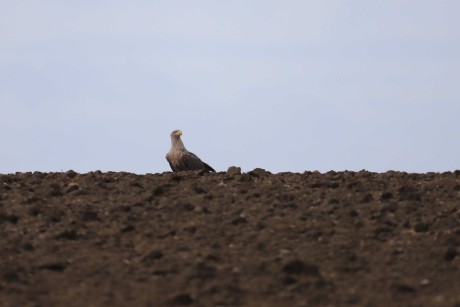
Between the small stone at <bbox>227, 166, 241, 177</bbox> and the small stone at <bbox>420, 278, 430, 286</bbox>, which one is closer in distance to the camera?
the small stone at <bbox>420, 278, 430, 286</bbox>

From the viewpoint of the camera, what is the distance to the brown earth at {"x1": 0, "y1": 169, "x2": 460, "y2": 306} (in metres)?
12.1

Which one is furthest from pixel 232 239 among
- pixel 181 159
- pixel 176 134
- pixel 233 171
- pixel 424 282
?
pixel 176 134

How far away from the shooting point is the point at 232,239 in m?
14.9

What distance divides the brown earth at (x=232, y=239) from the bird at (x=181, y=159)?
3.43 metres

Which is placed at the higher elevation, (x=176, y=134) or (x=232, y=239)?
(x=176, y=134)

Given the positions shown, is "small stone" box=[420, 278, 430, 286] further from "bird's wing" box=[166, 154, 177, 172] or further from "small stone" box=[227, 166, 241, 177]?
"bird's wing" box=[166, 154, 177, 172]

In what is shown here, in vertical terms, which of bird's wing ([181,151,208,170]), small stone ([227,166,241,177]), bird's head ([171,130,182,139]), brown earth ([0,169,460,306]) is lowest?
brown earth ([0,169,460,306])

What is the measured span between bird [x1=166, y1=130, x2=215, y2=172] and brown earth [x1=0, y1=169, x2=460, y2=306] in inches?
135

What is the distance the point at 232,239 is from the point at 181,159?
30.9ft

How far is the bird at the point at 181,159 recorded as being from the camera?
2412 centimetres

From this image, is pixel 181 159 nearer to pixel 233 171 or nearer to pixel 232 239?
pixel 233 171

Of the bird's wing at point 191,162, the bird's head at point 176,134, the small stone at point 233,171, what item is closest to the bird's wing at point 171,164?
the bird's wing at point 191,162

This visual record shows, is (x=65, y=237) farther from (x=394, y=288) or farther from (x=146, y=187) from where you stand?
(x=394, y=288)

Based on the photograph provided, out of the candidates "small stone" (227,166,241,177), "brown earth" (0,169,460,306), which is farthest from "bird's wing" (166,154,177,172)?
"small stone" (227,166,241,177)
